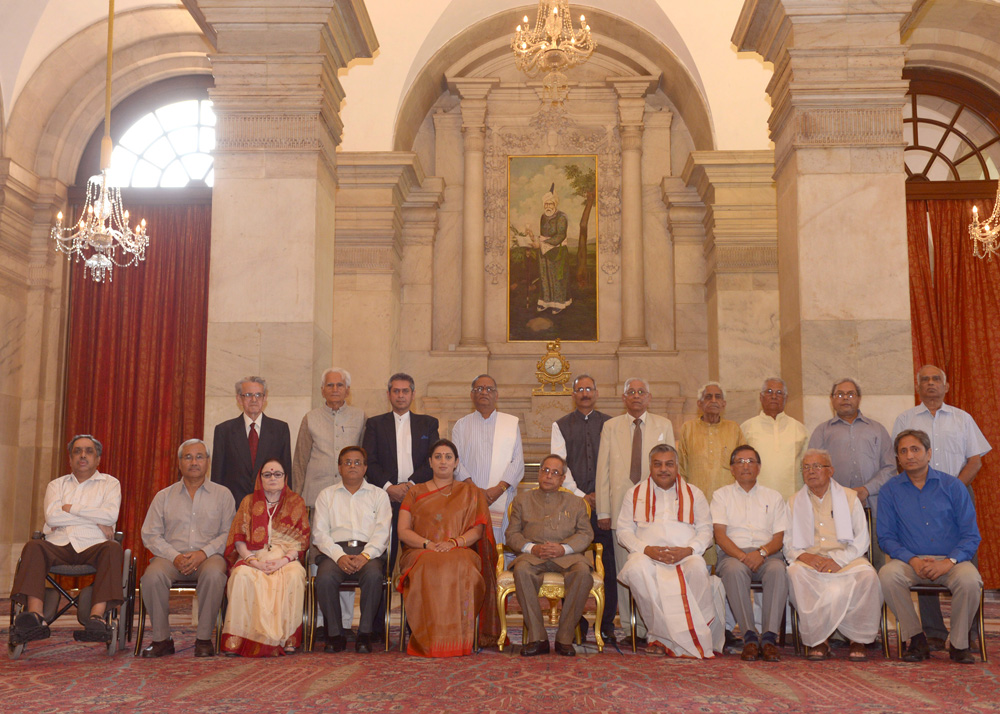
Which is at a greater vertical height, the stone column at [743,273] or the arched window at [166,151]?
the arched window at [166,151]

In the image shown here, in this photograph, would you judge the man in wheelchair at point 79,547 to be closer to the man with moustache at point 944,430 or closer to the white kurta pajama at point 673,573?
the white kurta pajama at point 673,573

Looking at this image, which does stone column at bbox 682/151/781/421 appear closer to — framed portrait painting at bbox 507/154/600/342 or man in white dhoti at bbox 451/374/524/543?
framed portrait painting at bbox 507/154/600/342

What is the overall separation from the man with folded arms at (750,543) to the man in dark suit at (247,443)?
8.91ft

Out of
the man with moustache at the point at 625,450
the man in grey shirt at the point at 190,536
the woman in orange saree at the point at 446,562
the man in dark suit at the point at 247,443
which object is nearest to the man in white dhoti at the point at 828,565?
the man with moustache at the point at 625,450

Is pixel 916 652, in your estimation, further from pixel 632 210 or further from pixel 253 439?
pixel 632 210

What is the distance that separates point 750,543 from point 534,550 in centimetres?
129

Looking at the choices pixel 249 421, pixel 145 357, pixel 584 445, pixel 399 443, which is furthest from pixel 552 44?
pixel 145 357

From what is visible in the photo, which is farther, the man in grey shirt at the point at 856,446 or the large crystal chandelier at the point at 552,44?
the large crystal chandelier at the point at 552,44

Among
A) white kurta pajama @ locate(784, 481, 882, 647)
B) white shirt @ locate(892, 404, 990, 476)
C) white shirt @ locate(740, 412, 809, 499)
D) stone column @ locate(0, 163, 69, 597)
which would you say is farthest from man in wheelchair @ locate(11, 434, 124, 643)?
stone column @ locate(0, 163, 69, 597)

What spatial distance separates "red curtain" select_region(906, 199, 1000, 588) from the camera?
10.8 meters

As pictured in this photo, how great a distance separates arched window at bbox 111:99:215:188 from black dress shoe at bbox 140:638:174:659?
758cm

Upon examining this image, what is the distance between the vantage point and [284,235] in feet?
23.6

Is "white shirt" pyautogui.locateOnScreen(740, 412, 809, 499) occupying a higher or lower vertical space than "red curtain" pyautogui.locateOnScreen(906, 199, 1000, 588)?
lower

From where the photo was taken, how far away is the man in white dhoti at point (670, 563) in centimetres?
570
